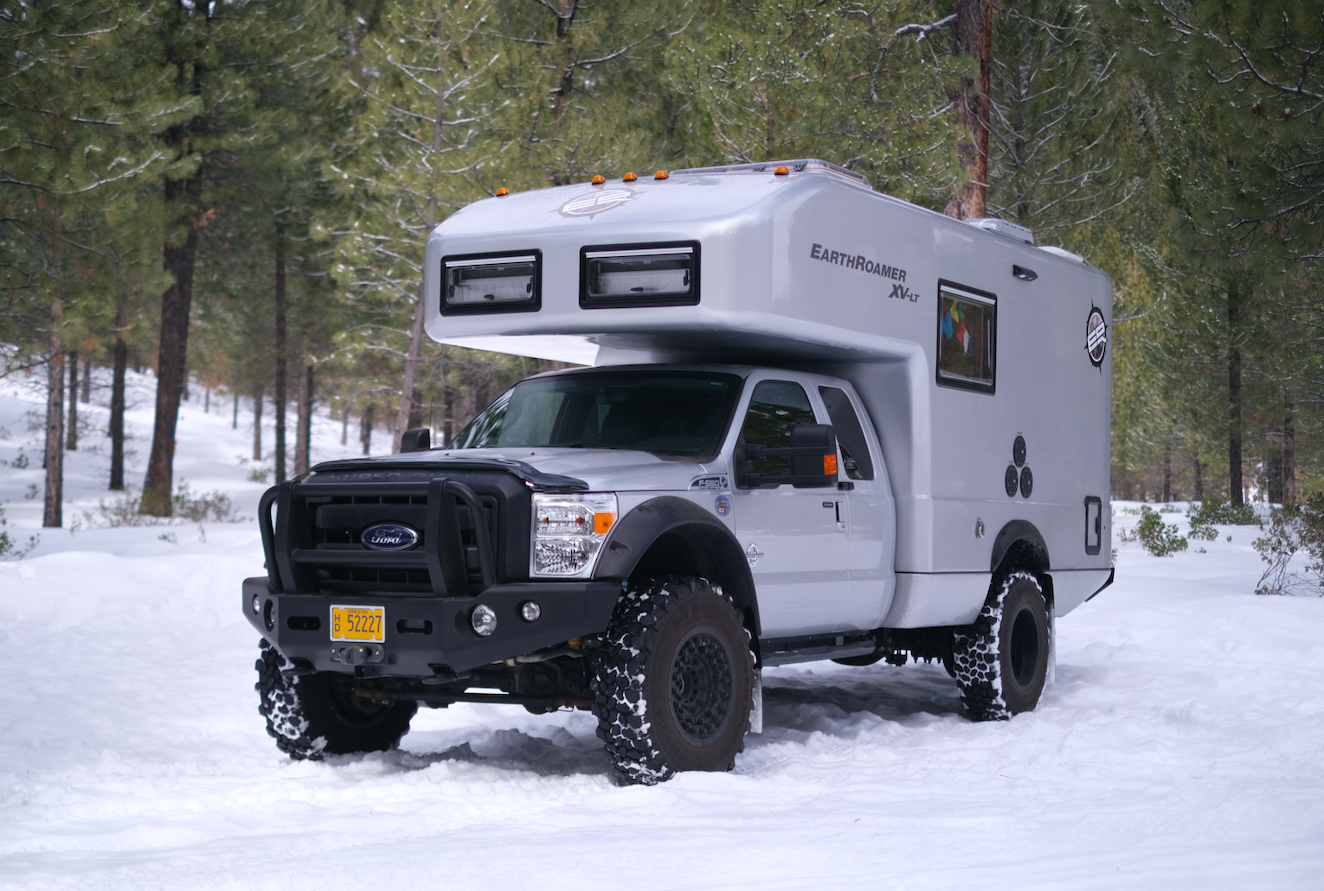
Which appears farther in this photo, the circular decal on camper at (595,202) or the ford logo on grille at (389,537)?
Result: the circular decal on camper at (595,202)

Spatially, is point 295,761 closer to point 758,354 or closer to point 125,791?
point 125,791

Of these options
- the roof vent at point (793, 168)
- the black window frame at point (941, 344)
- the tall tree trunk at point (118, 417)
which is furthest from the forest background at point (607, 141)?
the roof vent at point (793, 168)

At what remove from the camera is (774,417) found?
301 inches

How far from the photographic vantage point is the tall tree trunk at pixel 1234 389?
27.3 metres

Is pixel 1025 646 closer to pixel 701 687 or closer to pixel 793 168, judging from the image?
pixel 701 687

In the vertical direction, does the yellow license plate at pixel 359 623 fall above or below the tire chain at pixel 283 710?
above

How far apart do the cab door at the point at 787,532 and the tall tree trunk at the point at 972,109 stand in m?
9.77

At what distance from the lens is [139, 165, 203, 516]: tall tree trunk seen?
24.8m

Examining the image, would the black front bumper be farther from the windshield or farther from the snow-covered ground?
the windshield

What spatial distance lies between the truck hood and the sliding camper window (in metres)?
2.33

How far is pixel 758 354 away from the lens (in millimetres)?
8375

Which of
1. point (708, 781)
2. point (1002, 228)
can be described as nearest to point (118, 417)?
point (1002, 228)

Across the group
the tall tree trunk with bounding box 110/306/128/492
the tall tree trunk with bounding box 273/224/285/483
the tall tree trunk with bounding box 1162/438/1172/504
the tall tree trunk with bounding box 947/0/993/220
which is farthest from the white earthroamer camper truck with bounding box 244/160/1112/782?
the tall tree trunk with bounding box 1162/438/1172/504

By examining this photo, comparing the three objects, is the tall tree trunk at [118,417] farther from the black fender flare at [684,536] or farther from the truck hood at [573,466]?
the black fender flare at [684,536]
